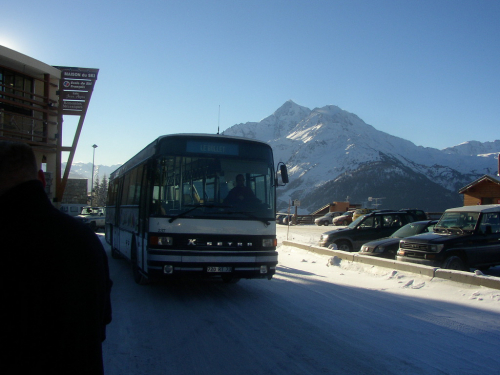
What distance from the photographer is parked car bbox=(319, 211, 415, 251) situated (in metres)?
16.8

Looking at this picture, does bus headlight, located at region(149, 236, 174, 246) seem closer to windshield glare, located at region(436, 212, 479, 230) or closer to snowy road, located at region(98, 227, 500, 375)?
snowy road, located at region(98, 227, 500, 375)

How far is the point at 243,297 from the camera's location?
329 inches

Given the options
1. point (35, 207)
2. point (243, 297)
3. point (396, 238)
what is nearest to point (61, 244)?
point (35, 207)

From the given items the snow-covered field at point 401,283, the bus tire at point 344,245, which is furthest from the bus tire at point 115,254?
the bus tire at point 344,245

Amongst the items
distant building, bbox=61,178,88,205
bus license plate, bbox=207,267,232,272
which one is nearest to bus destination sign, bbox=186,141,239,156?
bus license plate, bbox=207,267,232,272

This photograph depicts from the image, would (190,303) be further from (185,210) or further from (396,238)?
(396,238)

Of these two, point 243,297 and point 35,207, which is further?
point 243,297

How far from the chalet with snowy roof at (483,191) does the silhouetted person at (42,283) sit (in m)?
34.5

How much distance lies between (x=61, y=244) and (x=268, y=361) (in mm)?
3557

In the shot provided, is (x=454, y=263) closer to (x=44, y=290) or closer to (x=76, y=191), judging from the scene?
(x=44, y=290)

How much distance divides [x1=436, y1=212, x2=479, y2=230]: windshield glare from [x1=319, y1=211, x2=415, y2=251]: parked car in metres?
4.58

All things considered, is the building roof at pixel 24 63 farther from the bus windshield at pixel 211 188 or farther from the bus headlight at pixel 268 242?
the bus headlight at pixel 268 242

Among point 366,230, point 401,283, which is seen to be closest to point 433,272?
point 401,283

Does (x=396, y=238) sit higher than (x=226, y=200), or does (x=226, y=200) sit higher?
(x=226, y=200)
